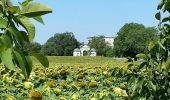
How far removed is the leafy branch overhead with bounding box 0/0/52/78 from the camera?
0.95 meters

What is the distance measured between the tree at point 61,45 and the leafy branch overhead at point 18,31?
331 ft

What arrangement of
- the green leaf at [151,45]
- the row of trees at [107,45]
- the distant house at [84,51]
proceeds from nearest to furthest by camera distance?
the green leaf at [151,45], the row of trees at [107,45], the distant house at [84,51]

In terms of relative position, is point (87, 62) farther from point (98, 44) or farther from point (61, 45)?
point (98, 44)

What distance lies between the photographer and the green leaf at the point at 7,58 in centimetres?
92

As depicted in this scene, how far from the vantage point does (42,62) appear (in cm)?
101

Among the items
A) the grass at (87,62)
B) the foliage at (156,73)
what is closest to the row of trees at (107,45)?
the grass at (87,62)

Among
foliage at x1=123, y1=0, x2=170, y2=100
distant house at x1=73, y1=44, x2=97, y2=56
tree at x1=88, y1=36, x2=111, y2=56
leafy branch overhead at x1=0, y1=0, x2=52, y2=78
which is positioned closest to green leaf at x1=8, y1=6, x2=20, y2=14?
leafy branch overhead at x1=0, y1=0, x2=52, y2=78

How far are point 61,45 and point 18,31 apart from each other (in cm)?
10403

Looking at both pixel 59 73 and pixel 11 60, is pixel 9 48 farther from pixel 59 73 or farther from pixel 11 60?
pixel 59 73

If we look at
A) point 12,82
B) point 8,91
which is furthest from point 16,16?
point 12,82

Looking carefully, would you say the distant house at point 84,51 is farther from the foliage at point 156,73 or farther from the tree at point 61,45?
the foliage at point 156,73

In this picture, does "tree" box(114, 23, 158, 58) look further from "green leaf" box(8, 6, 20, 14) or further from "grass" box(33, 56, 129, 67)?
"green leaf" box(8, 6, 20, 14)

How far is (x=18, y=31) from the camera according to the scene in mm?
981

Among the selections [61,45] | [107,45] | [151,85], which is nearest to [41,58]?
[151,85]
